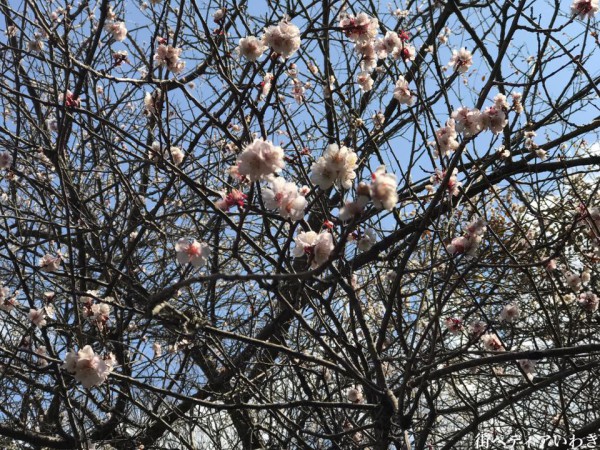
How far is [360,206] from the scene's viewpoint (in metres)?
1.72

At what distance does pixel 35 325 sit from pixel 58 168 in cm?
119

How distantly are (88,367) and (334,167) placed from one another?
1.37 meters

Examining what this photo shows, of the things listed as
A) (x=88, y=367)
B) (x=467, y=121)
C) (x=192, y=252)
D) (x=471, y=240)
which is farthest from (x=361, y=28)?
(x=88, y=367)

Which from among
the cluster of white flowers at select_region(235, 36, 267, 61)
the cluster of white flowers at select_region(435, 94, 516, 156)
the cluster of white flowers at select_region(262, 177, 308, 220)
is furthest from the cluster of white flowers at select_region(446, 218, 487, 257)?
the cluster of white flowers at select_region(235, 36, 267, 61)

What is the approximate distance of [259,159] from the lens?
2.09 meters

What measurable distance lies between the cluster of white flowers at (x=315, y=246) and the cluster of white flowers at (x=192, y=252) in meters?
0.41

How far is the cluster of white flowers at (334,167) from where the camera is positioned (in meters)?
2.10

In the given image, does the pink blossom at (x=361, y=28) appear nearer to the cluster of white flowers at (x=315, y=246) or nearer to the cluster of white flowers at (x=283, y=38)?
the cluster of white flowers at (x=283, y=38)

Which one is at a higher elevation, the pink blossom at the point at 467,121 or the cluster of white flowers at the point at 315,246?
the pink blossom at the point at 467,121

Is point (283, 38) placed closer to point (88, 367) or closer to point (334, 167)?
point (334, 167)

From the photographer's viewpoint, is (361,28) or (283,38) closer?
(283,38)

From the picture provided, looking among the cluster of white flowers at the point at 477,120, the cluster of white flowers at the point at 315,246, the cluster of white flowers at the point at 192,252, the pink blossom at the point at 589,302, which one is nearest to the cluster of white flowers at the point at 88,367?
the cluster of white flowers at the point at 192,252

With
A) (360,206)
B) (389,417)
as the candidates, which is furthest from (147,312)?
(389,417)

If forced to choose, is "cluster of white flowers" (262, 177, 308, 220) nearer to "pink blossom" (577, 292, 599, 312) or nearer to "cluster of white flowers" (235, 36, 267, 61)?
"cluster of white flowers" (235, 36, 267, 61)
